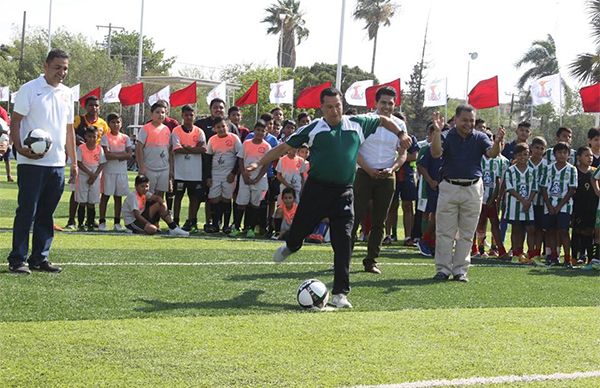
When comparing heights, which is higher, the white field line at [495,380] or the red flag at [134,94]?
the red flag at [134,94]

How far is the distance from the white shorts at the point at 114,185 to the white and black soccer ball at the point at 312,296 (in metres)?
7.85

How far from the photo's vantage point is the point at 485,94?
62.0 ft

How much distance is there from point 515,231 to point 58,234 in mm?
7127

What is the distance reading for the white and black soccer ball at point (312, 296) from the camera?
308 inches

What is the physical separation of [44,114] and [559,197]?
7.69 m

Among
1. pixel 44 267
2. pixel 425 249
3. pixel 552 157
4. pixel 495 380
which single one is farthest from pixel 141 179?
pixel 495 380

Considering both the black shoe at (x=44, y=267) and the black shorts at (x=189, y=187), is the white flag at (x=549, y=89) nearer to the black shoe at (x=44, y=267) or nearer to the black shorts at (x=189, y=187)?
the black shorts at (x=189, y=187)

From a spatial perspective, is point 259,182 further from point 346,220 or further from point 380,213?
point 346,220

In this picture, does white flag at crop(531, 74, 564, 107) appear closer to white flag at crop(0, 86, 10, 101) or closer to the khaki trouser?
the khaki trouser

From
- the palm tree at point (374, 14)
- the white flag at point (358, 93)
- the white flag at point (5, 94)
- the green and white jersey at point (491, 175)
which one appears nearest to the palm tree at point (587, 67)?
the white flag at point (358, 93)

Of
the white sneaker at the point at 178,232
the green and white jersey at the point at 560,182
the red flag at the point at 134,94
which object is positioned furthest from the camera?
the red flag at the point at 134,94

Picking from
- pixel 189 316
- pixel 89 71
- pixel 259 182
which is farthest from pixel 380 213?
pixel 89 71

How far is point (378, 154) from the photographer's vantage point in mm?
10672

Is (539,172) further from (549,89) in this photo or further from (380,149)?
(549,89)
